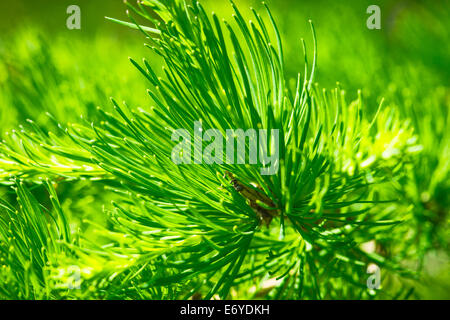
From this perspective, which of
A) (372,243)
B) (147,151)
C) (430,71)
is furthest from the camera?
(430,71)

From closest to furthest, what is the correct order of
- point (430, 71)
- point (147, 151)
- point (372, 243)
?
point (147, 151), point (372, 243), point (430, 71)

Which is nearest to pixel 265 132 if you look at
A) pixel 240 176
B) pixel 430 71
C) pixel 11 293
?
pixel 240 176

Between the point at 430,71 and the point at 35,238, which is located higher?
the point at 430,71

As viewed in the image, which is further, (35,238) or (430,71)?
(430,71)
